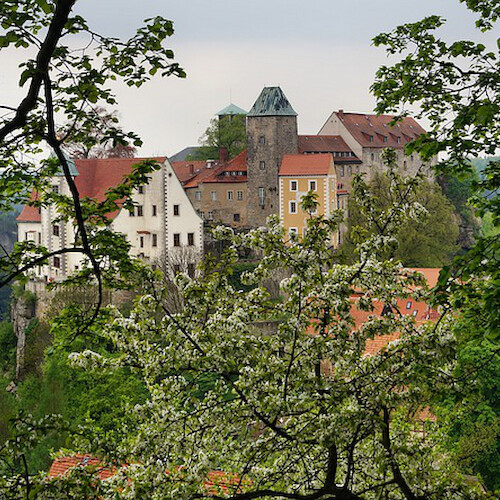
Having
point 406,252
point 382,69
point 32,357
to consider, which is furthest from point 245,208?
point 382,69

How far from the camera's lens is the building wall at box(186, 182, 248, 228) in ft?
186

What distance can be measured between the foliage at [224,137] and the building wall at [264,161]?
29.0ft

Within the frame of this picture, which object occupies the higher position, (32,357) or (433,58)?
(433,58)

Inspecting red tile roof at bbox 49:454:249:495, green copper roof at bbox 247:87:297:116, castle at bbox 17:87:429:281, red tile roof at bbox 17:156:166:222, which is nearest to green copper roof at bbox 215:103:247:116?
castle at bbox 17:87:429:281

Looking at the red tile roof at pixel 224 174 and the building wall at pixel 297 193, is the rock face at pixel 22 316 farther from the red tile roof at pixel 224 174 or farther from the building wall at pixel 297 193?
the building wall at pixel 297 193

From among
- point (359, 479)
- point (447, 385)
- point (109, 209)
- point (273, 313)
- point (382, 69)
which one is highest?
point (382, 69)

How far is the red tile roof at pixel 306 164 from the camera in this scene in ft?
181

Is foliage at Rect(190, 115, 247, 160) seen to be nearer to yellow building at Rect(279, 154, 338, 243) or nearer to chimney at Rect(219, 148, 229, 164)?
chimney at Rect(219, 148, 229, 164)

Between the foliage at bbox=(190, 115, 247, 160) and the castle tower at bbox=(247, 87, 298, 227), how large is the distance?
8660 mm

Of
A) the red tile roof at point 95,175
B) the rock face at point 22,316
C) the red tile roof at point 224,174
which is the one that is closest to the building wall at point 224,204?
the red tile roof at point 224,174

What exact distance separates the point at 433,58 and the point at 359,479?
12.5 ft

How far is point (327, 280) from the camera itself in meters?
6.82

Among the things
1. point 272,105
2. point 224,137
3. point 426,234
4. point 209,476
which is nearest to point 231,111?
point 224,137

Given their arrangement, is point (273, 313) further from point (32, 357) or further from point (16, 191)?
point (32, 357)
